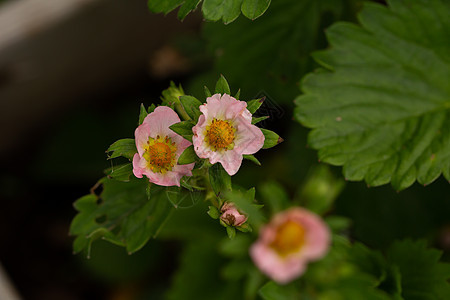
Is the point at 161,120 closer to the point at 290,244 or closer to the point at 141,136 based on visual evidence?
the point at 141,136

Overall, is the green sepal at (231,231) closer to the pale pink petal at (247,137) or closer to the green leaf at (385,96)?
the pale pink petal at (247,137)

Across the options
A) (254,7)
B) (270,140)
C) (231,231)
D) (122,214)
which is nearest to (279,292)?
(231,231)

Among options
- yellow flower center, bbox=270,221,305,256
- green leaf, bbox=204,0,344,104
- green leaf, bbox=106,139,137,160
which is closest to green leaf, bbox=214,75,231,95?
green leaf, bbox=106,139,137,160

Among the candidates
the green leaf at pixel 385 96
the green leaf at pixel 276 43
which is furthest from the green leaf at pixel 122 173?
the green leaf at pixel 276 43

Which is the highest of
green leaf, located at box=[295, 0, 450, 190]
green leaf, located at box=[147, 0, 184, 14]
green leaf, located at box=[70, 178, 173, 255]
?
green leaf, located at box=[147, 0, 184, 14]

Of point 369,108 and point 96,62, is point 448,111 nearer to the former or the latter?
point 369,108

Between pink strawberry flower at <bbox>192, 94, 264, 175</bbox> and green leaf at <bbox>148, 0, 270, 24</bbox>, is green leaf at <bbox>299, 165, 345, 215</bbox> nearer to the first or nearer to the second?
pink strawberry flower at <bbox>192, 94, 264, 175</bbox>

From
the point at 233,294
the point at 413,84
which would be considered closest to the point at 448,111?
the point at 413,84
